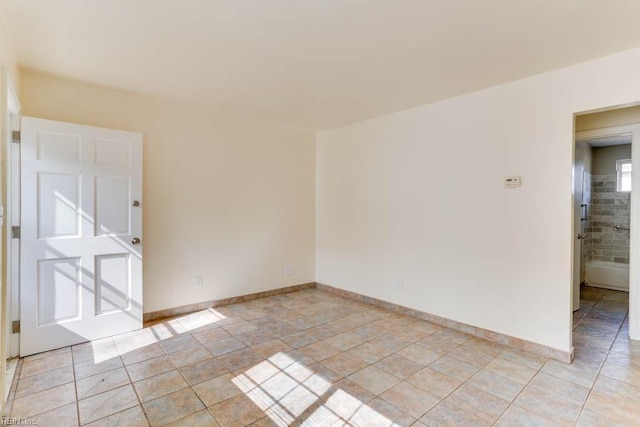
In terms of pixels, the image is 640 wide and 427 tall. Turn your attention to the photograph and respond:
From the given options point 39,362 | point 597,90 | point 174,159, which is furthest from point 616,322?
point 39,362

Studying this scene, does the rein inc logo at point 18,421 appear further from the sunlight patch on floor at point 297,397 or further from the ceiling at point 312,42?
the ceiling at point 312,42

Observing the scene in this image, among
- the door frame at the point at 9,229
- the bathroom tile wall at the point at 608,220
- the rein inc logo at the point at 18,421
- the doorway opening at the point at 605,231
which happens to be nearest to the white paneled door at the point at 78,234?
the door frame at the point at 9,229

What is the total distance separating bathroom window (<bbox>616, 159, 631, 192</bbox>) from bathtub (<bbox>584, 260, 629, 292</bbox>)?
1.27 metres

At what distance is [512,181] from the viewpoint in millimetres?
2975

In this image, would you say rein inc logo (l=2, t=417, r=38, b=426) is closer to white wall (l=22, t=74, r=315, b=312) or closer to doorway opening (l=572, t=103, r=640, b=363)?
white wall (l=22, t=74, r=315, b=312)

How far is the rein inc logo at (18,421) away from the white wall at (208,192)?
164 centimetres

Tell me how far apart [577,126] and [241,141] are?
3848 mm

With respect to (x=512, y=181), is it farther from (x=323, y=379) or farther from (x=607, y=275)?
(x=607, y=275)

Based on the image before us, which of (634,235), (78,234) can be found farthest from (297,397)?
(634,235)

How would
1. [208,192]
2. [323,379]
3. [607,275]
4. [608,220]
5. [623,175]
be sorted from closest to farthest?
1. [323,379]
2. [208,192]
3. [607,275]
4. [623,175]
5. [608,220]

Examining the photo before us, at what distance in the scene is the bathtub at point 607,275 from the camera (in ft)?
16.4

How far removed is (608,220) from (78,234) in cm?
766

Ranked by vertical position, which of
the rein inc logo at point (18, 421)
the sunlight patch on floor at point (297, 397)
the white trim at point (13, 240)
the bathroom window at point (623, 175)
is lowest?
the sunlight patch on floor at point (297, 397)

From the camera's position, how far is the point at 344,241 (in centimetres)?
468
